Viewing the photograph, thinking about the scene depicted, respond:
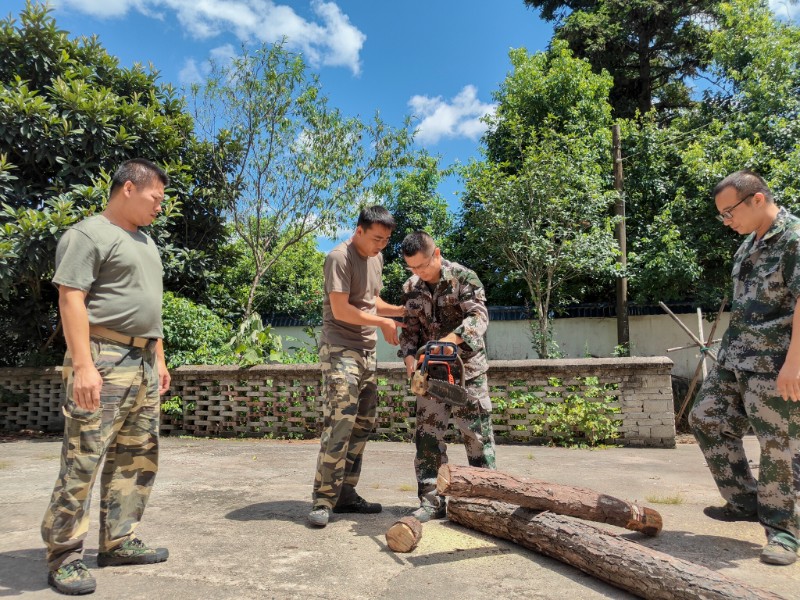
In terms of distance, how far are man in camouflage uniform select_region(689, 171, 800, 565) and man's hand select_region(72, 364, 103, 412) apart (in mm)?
3278

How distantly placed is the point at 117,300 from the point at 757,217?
3.46m

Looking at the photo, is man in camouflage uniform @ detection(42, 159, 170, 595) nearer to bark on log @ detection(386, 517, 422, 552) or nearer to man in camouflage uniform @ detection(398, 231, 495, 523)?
bark on log @ detection(386, 517, 422, 552)

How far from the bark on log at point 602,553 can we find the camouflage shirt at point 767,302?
125cm

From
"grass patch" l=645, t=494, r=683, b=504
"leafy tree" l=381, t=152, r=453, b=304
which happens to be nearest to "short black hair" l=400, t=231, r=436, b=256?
"grass patch" l=645, t=494, r=683, b=504

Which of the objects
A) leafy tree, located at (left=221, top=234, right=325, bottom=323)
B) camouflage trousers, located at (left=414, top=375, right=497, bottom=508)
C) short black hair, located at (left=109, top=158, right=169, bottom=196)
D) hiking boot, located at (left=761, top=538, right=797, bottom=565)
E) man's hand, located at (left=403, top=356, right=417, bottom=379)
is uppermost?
leafy tree, located at (left=221, top=234, right=325, bottom=323)

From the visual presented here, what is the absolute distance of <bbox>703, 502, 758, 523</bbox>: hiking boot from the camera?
342 centimetres

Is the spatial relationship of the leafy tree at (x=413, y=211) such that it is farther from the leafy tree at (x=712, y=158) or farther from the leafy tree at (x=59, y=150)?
the leafy tree at (x=59, y=150)

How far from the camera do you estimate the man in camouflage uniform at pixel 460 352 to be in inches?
144

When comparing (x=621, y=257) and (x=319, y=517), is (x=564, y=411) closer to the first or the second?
(x=319, y=517)

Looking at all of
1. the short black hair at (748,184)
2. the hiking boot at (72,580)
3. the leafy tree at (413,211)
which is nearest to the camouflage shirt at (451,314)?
the short black hair at (748,184)

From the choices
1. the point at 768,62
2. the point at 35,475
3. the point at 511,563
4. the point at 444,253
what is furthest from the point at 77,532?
the point at 768,62

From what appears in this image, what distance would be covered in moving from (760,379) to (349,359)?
2358 millimetres

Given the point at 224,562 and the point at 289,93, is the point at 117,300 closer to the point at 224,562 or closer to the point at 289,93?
the point at 224,562

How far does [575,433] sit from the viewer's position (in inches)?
291
